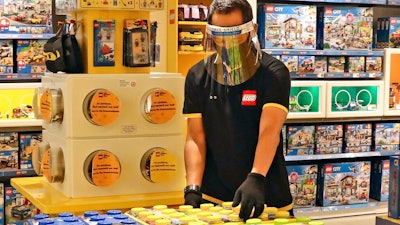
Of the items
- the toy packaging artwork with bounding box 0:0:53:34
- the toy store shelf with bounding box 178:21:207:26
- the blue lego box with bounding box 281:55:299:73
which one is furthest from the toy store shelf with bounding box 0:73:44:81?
the blue lego box with bounding box 281:55:299:73

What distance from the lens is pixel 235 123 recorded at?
2.95m

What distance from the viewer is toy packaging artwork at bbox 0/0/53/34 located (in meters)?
4.82

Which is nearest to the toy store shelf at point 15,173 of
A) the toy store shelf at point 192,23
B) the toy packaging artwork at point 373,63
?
the toy store shelf at point 192,23

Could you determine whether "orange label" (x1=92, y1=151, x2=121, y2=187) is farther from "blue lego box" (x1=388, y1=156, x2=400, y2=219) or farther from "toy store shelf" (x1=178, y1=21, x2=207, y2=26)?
"toy store shelf" (x1=178, y1=21, x2=207, y2=26)

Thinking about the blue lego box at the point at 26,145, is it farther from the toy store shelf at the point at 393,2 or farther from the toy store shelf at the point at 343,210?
the toy store shelf at the point at 393,2

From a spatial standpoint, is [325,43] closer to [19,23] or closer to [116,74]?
[19,23]

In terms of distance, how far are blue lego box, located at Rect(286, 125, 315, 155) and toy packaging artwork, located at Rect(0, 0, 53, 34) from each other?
7.39 feet

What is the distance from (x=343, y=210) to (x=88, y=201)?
3.63 meters

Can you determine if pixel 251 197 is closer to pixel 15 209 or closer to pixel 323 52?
pixel 15 209

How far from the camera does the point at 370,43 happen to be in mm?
6078

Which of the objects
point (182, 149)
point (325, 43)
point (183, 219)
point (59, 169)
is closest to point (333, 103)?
point (325, 43)

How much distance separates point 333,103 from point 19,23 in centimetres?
276

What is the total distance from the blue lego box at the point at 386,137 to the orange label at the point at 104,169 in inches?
148

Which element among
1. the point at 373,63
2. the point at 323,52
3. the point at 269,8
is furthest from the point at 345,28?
the point at 269,8
